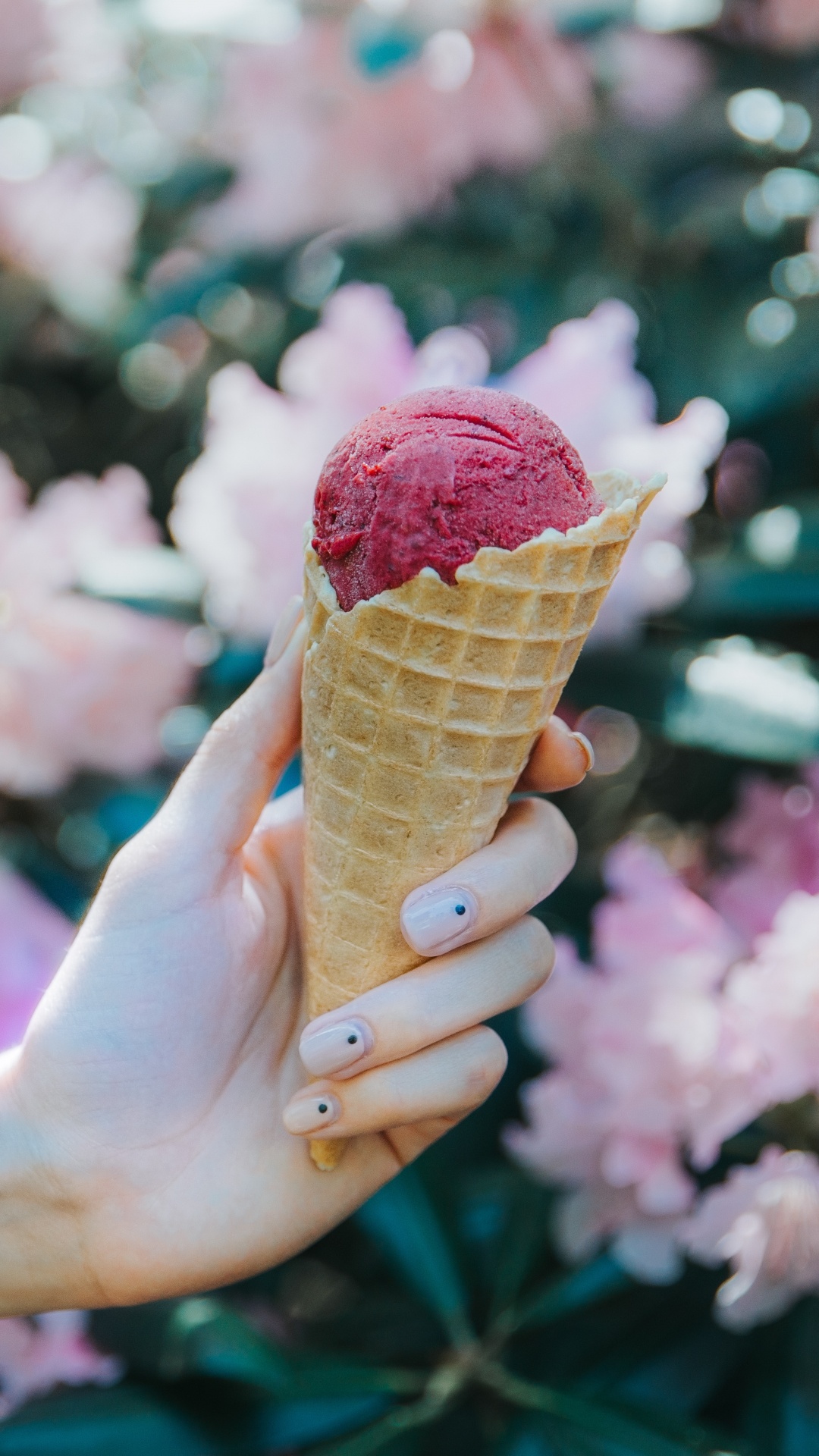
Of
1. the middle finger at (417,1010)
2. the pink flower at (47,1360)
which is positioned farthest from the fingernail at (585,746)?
the pink flower at (47,1360)

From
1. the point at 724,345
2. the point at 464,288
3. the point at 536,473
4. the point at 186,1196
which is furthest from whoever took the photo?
the point at 464,288

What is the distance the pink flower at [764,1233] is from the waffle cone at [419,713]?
0.83 ft

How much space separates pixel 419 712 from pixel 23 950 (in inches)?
20.4

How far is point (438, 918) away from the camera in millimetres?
602

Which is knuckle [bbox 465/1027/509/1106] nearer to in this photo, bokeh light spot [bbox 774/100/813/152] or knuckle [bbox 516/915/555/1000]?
knuckle [bbox 516/915/555/1000]

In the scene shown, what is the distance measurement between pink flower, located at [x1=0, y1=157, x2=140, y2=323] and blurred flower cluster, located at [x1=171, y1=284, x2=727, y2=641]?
21.7 inches

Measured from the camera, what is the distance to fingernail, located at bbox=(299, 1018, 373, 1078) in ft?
1.97

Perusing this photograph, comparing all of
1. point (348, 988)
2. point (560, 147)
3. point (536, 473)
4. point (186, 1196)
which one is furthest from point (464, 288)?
point (186, 1196)

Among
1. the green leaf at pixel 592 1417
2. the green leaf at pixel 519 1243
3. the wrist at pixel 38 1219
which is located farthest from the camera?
the green leaf at pixel 519 1243

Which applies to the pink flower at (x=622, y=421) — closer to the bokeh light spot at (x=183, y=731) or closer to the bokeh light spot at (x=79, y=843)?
the bokeh light spot at (x=183, y=731)

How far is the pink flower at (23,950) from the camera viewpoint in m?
0.91

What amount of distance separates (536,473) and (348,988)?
30 cm

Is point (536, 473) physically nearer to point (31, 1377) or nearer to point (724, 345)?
point (724, 345)

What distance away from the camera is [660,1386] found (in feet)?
2.80
